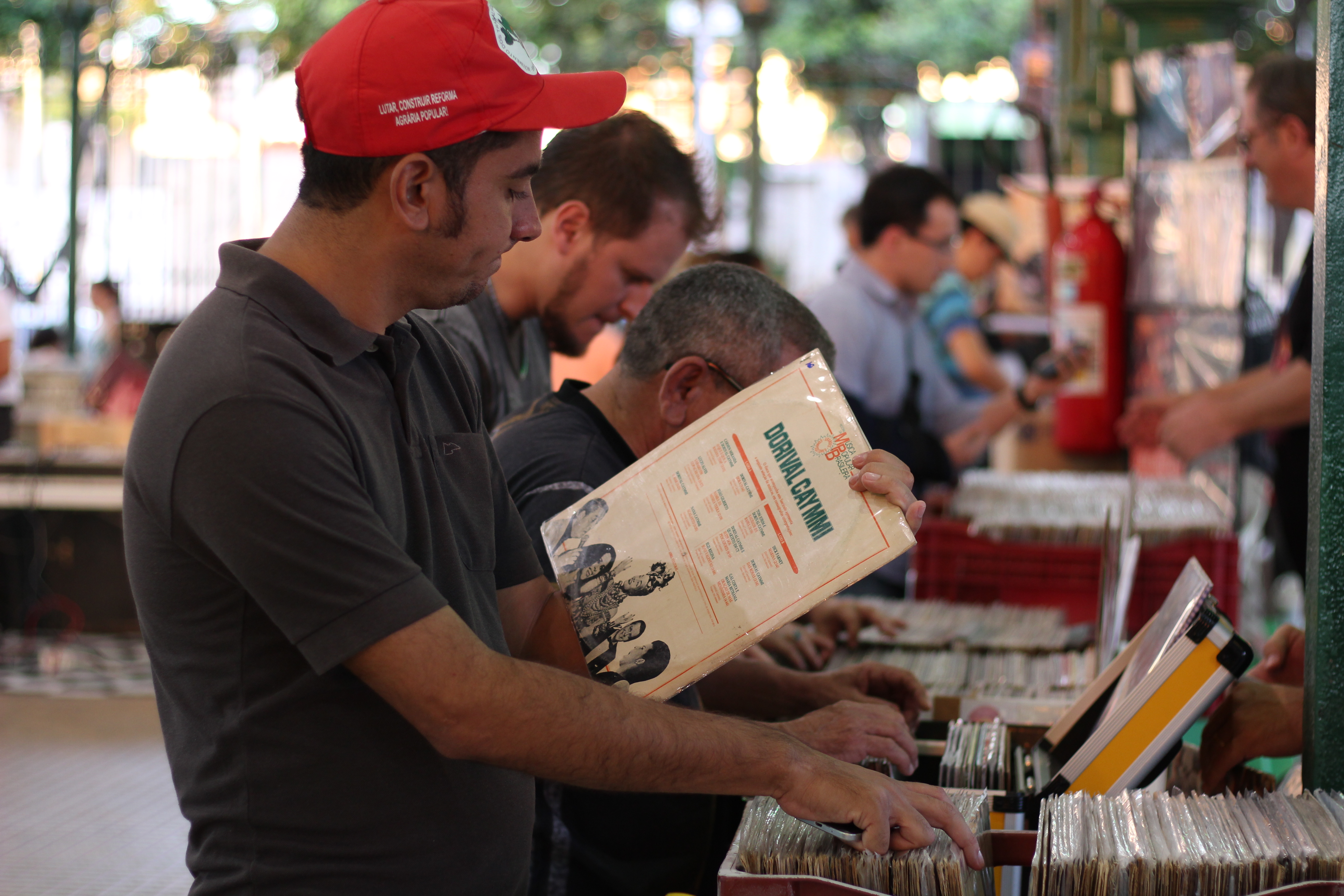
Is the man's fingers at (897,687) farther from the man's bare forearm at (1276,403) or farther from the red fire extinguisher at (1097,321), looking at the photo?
the red fire extinguisher at (1097,321)

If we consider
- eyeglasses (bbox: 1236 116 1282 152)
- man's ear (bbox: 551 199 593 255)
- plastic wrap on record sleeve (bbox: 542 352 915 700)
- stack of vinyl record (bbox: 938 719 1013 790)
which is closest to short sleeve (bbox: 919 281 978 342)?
eyeglasses (bbox: 1236 116 1282 152)

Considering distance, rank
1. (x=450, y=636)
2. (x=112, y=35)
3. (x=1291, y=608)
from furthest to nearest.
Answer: (x=112, y=35)
(x=1291, y=608)
(x=450, y=636)

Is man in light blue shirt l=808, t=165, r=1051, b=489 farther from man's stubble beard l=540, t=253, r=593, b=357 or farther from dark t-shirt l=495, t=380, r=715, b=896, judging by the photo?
dark t-shirt l=495, t=380, r=715, b=896

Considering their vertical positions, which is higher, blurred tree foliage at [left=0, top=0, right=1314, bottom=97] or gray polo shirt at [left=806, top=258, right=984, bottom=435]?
blurred tree foliage at [left=0, top=0, right=1314, bottom=97]

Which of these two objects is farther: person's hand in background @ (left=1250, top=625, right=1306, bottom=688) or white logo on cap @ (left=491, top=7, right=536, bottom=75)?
person's hand in background @ (left=1250, top=625, right=1306, bottom=688)

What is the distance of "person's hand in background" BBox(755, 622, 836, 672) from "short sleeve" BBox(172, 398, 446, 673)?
134 centimetres

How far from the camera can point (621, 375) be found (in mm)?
2207

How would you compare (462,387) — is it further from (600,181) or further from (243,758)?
(600,181)

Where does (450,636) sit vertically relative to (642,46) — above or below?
below

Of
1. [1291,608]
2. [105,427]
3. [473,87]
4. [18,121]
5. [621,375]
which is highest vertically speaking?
[18,121]

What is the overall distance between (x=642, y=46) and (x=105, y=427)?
39.5 feet

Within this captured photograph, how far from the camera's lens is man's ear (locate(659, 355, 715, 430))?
2.06 metres

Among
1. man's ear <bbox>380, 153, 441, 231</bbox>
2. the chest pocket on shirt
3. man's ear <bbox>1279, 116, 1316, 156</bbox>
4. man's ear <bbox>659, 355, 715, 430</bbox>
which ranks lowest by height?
the chest pocket on shirt

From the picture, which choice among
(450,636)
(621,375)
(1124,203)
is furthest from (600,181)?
(1124,203)
